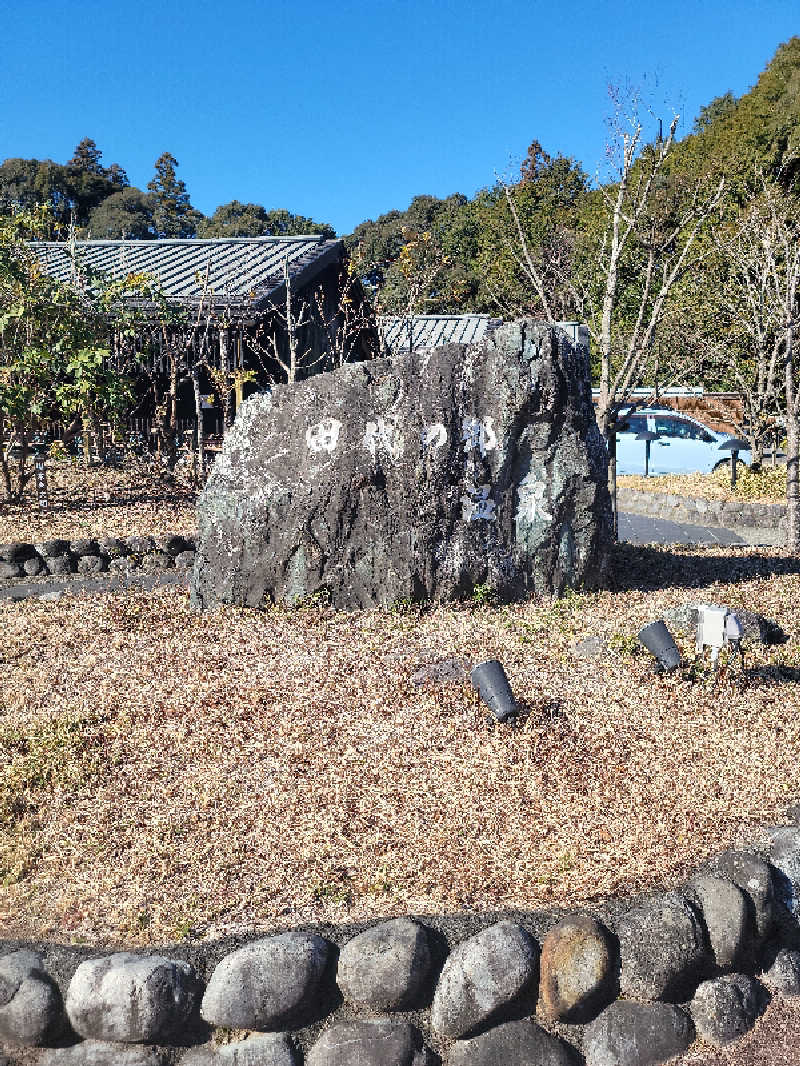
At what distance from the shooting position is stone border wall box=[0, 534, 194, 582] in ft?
24.4

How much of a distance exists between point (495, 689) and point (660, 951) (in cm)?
168

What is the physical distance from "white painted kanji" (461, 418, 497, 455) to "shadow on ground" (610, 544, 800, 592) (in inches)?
56.8

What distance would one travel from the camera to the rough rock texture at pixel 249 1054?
2.62 metres

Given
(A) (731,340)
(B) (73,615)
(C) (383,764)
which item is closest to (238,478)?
(B) (73,615)

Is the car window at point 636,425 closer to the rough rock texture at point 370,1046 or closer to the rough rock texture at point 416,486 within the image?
the rough rock texture at point 416,486

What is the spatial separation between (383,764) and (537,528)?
99.5 inches

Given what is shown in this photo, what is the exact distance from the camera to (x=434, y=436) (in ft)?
19.5

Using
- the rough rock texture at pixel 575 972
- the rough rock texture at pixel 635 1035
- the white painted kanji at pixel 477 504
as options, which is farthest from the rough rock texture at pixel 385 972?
the white painted kanji at pixel 477 504

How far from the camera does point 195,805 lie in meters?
3.70

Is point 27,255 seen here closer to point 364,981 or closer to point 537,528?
point 537,528

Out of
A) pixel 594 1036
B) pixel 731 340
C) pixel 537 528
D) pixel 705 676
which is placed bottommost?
pixel 594 1036

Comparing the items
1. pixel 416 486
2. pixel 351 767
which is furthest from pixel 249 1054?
pixel 416 486

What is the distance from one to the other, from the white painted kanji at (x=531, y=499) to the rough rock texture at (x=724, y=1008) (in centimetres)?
348

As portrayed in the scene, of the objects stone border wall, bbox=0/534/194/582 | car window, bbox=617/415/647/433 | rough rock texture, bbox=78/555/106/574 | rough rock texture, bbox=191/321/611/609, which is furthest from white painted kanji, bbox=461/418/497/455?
car window, bbox=617/415/647/433
